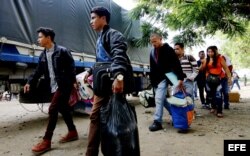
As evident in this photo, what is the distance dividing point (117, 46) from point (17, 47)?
3.04 metres

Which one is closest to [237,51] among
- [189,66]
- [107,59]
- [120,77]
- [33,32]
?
[189,66]

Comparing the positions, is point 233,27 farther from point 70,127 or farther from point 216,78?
point 70,127

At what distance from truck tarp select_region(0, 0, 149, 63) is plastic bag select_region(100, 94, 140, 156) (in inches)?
123

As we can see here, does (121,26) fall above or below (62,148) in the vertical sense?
above

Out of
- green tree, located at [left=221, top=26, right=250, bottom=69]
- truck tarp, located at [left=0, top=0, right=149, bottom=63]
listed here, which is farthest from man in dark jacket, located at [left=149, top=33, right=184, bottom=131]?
green tree, located at [left=221, top=26, right=250, bottom=69]

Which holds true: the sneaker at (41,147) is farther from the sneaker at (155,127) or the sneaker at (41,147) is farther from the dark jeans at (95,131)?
the sneaker at (155,127)

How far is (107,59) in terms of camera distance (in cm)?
334

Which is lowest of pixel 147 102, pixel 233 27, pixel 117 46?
pixel 147 102

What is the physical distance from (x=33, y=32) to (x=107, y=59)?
311 centimetres

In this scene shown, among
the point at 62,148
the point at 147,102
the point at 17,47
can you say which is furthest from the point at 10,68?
the point at 147,102

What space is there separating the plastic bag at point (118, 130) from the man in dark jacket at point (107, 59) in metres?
0.19

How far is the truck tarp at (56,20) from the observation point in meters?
5.37

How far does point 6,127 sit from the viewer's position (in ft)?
22.0

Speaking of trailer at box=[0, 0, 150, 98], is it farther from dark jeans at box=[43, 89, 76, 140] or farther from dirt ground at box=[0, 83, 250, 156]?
dark jeans at box=[43, 89, 76, 140]
